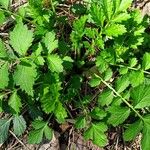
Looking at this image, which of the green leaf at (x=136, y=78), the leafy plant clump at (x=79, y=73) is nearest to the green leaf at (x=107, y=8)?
the leafy plant clump at (x=79, y=73)

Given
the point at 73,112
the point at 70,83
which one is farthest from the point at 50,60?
the point at 73,112

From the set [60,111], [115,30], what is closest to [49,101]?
[60,111]

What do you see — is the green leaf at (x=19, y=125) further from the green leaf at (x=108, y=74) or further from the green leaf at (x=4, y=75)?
the green leaf at (x=108, y=74)

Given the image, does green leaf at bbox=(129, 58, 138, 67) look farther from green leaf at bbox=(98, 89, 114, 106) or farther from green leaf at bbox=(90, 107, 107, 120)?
green leaf at bbox=(90, 107, 107, 120)

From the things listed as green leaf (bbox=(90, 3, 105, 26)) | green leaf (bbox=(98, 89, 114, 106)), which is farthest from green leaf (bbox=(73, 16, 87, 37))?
green leaf (bbox=(98, 89, 114, 106))

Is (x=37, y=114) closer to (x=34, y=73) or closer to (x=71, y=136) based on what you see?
(x=71, y=136)

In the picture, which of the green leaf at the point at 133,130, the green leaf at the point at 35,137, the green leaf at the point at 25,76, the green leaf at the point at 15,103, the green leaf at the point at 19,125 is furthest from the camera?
the green leaf at the point at 19,125

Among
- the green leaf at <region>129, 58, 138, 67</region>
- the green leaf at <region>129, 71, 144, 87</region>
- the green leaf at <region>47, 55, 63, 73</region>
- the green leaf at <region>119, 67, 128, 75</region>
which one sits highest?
the green leaf at <region>47, 55, 63, 73</region>
